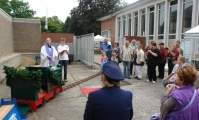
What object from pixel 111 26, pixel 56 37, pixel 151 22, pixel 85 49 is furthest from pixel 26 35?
pixel 111 26

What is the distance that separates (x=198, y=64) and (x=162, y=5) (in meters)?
5.43

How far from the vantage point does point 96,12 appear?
31.8m

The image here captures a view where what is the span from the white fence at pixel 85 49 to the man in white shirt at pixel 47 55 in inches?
174

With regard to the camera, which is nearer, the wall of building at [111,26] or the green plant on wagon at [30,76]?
the green plant on wagon at [30,76]

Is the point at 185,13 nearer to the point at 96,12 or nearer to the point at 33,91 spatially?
the point at 33,91

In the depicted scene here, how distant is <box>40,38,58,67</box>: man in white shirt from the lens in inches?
255

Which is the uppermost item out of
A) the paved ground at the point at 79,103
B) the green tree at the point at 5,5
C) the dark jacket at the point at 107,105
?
the green tree at the point at 5,5

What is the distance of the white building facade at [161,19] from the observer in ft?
33.9

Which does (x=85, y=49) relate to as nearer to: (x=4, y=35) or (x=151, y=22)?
(x=4, y=35)

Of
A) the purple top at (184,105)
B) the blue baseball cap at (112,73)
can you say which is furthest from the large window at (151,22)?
the blue baseball cap at (112,73)

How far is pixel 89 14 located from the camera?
104 ft

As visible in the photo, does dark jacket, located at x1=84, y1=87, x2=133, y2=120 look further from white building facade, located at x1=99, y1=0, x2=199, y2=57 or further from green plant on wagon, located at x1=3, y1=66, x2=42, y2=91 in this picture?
white building facade, located at x1=99, y1=0, x2=199, y2=57

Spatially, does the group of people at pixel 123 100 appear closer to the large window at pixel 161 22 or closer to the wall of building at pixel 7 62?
the wall of building at pixel 7 62

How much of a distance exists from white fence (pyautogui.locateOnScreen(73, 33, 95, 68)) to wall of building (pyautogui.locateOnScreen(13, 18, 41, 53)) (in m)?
2.99
